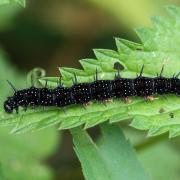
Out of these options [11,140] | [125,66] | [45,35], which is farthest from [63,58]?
[125,66]

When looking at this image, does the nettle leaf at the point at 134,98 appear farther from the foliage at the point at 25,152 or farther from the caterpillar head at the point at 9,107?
the foliage at the point at 25,152

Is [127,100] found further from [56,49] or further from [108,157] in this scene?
[56,49]

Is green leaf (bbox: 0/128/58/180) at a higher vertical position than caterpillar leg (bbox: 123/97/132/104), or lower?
lower

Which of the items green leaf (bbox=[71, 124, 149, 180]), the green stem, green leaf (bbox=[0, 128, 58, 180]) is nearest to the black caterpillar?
green leaf (bbox=[71, 124, 149, 180])

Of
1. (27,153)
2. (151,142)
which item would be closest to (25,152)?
(27,153)

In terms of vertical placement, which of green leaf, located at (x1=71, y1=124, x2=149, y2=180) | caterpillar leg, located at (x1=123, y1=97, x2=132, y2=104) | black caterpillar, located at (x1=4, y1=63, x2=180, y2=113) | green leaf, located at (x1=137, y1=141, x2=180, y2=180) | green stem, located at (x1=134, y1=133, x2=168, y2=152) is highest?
black caterpillar, located at (x1=4, y1=63, x2=180, y2=113)

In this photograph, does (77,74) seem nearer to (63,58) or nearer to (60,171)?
(60,171)

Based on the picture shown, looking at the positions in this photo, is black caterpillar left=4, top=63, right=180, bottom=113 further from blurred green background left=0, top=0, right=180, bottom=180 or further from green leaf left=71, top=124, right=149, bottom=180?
blurred green background left=0, top=0, right=180, bottom=180
